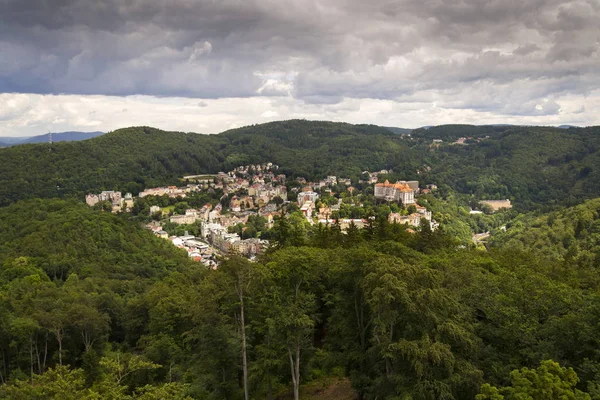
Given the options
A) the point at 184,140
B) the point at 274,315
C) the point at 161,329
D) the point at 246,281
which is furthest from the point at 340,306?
the point at 184,140

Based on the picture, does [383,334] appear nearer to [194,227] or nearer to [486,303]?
[486,303]

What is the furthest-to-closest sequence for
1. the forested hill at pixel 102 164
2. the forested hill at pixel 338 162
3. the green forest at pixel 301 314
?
the forested hill at pixel 338 162
the forested hill at pixel 102 164
the green forest at pixel 301 314

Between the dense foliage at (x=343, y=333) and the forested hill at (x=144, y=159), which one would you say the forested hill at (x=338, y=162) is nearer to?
the forested hill at (x=144, y=159)

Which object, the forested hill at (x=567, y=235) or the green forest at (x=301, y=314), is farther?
the forested hill at (x=567, y=235)

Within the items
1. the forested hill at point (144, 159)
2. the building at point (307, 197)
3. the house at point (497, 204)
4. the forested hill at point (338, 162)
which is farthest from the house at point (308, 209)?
the house at point (497, 204)

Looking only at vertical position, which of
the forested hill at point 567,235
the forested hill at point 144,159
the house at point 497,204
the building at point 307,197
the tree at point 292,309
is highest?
the forested hill at point 144,159

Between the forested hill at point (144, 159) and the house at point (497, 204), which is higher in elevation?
the forested hill at point (144, 159)

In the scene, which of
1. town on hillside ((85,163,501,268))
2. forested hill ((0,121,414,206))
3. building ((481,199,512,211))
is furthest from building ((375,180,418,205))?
forested hill ((0,121,414,206))
